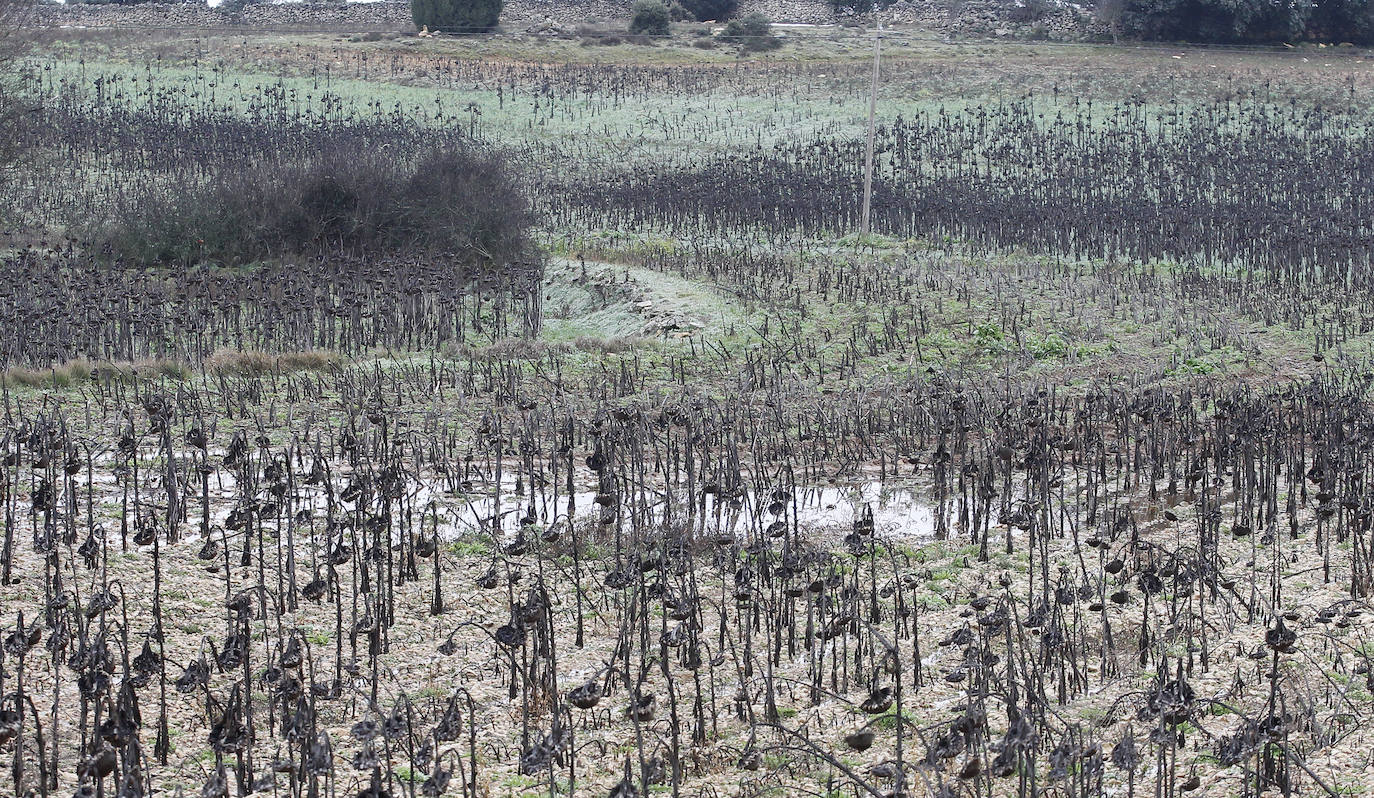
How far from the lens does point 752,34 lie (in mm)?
54094

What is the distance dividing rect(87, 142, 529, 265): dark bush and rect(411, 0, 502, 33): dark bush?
30.6 meters

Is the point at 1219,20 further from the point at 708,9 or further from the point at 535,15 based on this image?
the point at 535,15

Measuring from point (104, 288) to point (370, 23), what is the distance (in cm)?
4052

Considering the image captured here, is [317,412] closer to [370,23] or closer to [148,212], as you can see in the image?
[148,212]

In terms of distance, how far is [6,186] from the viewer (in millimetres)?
27500

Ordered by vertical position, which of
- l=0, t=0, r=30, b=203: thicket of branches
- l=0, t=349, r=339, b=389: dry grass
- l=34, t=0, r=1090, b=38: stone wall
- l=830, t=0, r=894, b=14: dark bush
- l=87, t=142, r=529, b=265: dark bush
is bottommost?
l=0, t=349, r=339, b=389: dry grass

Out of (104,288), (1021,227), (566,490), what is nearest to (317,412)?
(566,490)

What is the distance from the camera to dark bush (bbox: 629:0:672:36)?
54812 millimetres

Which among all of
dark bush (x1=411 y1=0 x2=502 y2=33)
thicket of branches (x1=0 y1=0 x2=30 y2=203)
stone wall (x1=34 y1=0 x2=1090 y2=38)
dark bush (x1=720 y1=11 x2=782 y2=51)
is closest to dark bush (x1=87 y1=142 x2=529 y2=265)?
thicket of branches (x1=0 y1=0 x2=30 y2=203)

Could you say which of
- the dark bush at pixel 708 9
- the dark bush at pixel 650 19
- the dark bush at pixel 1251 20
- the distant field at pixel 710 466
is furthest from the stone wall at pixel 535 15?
the distant field at pixel 710 466

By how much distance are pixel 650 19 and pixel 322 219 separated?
3370 cm

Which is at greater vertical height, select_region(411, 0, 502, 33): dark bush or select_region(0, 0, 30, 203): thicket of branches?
select_region(411, 0, 502, 33): dark bush

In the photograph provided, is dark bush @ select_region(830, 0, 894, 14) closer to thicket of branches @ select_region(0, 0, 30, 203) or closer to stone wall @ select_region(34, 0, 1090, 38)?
stone wall @ select_region(34, 0, 1090, 38)

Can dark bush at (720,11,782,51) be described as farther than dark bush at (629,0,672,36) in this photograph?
No
